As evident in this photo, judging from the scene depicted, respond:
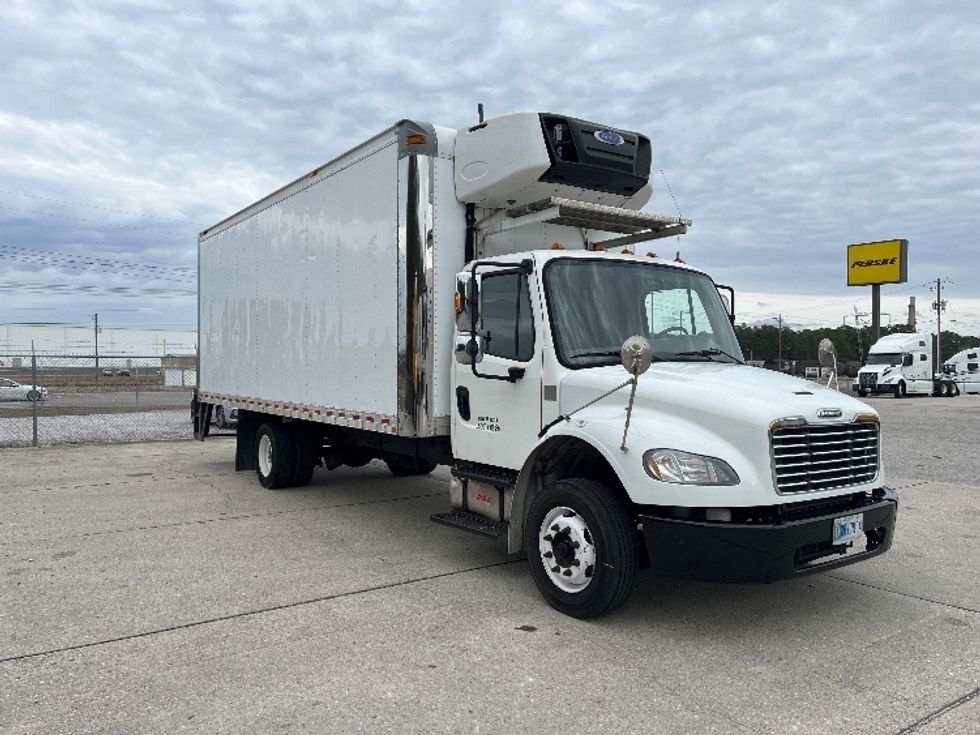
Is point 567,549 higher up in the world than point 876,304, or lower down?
lower down

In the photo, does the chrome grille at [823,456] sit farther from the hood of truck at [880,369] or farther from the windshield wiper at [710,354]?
the hood of truck at [880,369]

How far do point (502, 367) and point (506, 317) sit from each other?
37 centimetres

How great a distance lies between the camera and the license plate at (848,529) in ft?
14.6

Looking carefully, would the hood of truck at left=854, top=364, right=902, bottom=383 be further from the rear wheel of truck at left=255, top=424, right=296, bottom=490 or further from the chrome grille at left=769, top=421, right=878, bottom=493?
the chrome grille at left=769, top=421, right=878, bottom=493

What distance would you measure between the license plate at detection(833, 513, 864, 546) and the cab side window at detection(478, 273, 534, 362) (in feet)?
7.27

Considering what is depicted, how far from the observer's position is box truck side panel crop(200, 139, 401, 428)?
6.75m

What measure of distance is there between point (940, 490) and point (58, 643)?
10.0 metres

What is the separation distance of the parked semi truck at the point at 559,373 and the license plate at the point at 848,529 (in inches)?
0.8

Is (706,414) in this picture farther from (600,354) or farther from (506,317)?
(506,317)

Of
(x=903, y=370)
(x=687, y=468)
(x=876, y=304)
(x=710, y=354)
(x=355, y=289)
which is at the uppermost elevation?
(x=876, y=304)

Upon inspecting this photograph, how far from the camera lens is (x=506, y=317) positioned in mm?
5582

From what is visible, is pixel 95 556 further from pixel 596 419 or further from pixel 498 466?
pixel 596 419

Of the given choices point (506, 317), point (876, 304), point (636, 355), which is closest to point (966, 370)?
point (876, 304)

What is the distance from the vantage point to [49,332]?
83.6 m
